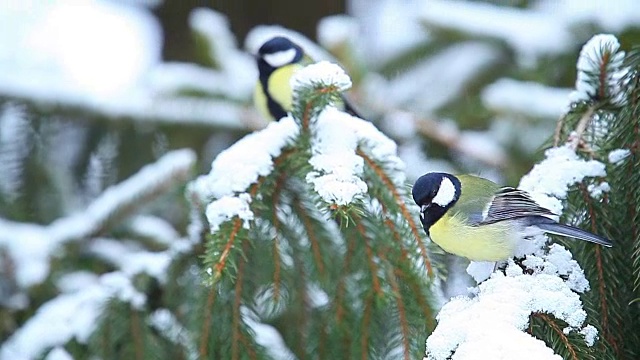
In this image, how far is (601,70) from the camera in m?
1.29

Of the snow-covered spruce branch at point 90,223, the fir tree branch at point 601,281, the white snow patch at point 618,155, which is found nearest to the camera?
the fir tree branch at point 601,281

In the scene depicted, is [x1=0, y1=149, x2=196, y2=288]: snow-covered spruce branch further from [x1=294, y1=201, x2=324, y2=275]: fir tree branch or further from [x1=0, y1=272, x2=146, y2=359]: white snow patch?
[x1=294, y1=201, x2=324, y2=275]: fir tree branch

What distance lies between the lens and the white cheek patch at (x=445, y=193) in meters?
1.26

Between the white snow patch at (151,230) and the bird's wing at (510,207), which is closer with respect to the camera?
the bird's wing at (510,207)

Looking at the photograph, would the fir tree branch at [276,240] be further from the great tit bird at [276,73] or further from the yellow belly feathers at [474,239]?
the great tit bird at [276,73]

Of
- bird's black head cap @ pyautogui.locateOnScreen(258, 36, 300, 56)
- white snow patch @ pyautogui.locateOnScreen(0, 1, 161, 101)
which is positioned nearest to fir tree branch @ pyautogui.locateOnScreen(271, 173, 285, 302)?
bird's black head cap @ pyautogui.locateOnScreen(258, 36, 300, 56)

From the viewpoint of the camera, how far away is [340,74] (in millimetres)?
1241

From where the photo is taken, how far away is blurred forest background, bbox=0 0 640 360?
6.54 ft

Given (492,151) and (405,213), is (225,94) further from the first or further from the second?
(405,213)

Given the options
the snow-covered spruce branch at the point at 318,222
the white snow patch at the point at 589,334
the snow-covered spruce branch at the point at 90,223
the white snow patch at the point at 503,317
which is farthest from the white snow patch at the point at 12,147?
the white snow patch at the point at 589,334

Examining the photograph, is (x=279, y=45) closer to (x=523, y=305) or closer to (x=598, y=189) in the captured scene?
(x=598, y=189)

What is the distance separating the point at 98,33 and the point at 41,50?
528 mm

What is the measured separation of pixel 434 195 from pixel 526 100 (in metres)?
1.12

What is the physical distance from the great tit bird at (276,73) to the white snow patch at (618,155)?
0.81m
